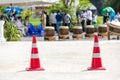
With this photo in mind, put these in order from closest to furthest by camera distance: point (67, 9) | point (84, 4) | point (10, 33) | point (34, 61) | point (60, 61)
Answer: point (34, 61) → point (60, 61) → point (10, 33) → point (67, 9) → point (84, 4)

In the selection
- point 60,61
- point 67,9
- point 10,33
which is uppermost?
point 67,9

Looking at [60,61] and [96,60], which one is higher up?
[96,60]

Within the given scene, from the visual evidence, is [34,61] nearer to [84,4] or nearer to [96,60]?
[96,60]

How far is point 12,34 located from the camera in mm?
20500

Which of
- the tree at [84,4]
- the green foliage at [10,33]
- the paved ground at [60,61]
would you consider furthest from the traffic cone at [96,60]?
the tree at [84,4]

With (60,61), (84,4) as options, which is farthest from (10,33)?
(84,4)

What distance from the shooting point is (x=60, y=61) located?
12727 millimetres

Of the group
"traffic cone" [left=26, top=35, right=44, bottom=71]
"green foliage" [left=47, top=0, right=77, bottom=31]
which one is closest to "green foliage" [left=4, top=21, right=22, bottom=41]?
"traffic cone" [left=26, top=35, right=44, bottom=71]

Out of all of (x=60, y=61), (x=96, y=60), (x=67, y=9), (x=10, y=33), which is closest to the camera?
(x=96, y=60)

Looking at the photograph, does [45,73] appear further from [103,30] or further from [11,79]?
[103,30]

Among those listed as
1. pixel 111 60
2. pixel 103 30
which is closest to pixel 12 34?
pixel 103 30

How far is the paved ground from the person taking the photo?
395 inches

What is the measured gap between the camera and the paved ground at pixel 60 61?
395 inches

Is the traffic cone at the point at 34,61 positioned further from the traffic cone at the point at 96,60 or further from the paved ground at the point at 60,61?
the traffic cone at the point at 96,60
